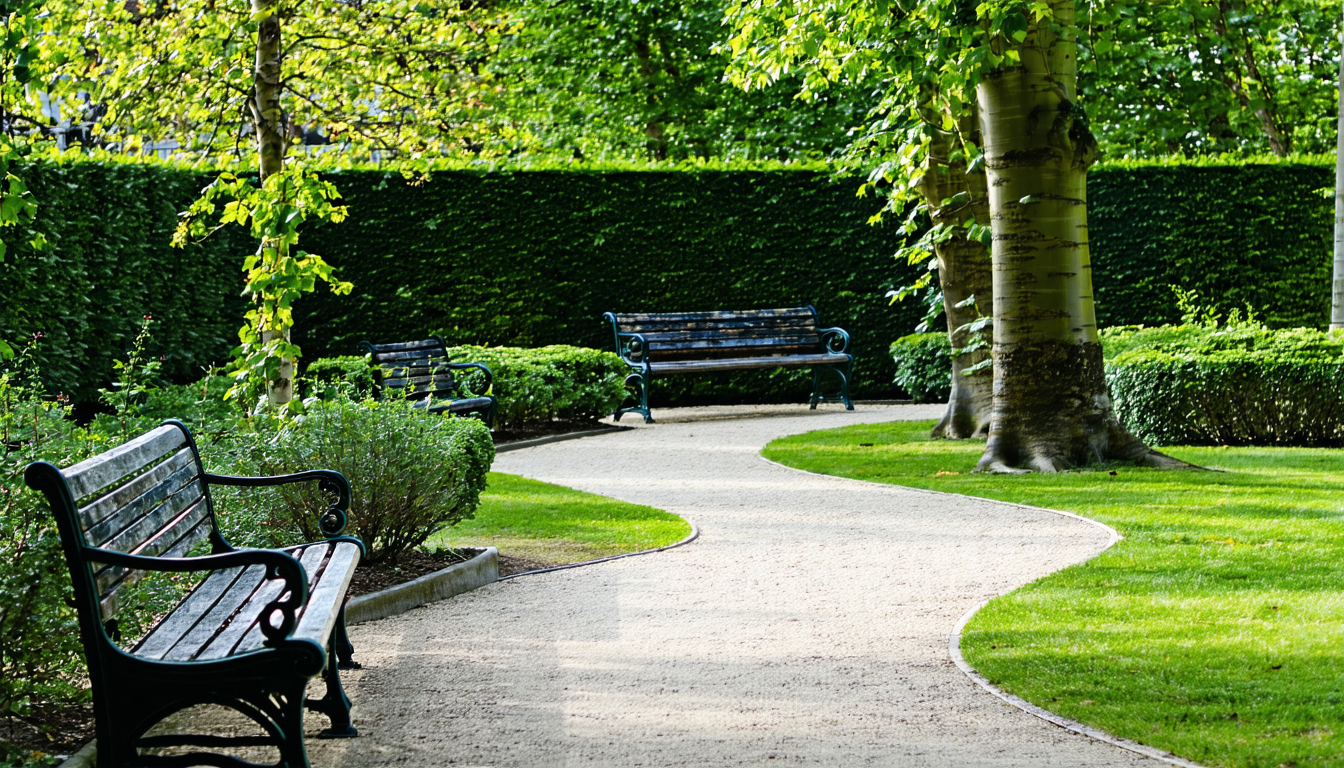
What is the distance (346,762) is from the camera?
379cm

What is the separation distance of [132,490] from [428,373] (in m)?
8.59

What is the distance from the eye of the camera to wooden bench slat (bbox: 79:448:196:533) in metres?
3.35

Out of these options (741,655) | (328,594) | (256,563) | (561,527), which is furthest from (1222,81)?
(256,563)

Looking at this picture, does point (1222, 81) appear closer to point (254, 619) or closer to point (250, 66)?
point (250, 66)

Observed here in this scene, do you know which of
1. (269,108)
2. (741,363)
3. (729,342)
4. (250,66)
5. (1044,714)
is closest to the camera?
(1044,714)

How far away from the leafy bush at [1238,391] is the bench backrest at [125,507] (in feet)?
28.2

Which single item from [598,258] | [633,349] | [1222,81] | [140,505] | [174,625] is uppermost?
[1222,81]

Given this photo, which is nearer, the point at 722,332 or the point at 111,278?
the point at 111,278

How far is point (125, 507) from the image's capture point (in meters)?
3.63

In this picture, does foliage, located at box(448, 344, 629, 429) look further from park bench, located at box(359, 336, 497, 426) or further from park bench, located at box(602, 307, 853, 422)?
park bench, located at box(602, 307, 853, 422)

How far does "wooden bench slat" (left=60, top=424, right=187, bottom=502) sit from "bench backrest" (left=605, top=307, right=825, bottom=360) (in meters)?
10.8

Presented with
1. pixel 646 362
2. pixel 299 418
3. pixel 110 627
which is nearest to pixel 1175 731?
pixel 110 627

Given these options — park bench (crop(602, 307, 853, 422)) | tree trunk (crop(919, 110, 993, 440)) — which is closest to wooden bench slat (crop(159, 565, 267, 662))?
tree trunk (crop(919, 110, 993, 440))

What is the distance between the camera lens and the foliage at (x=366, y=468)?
19.6 ft
